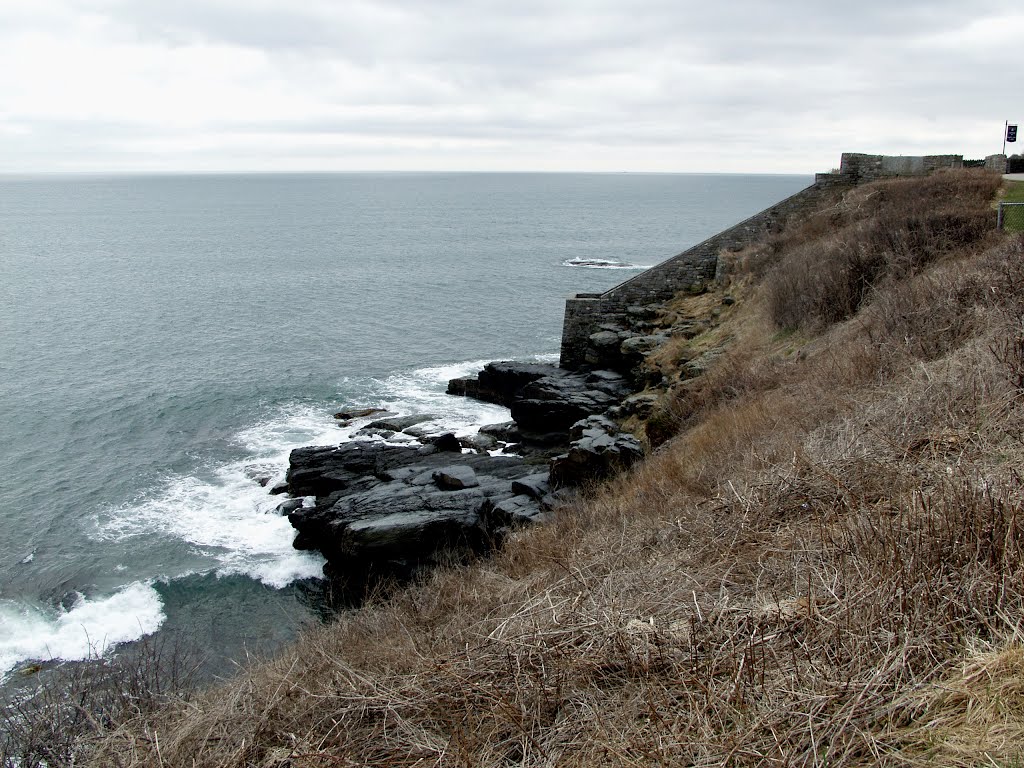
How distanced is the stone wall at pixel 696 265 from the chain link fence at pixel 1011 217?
1124 cm

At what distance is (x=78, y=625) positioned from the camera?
56.3ft

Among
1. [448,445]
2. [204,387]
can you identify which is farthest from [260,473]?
[204,387]

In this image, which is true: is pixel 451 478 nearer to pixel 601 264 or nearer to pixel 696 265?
pixel 696 265

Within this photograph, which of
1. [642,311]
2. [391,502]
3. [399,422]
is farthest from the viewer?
[642,311]

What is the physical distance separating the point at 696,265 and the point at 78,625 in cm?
2248

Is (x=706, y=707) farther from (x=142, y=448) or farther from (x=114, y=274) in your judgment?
(x=114, y=274)

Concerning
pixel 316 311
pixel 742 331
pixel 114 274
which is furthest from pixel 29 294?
pixel 742 331

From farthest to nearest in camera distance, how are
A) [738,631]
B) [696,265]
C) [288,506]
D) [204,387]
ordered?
[204,387]
[696,265]
[288,506]
[738,631]

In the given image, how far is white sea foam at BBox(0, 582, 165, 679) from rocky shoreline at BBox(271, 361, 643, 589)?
3.82 metres

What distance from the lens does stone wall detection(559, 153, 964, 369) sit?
92.0 feet

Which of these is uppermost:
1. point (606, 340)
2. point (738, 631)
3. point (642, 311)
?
point (642, 311)

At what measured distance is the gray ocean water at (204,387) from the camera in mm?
18359

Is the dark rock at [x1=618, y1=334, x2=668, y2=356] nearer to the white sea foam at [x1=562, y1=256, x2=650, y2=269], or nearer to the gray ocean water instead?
the gray ocean water

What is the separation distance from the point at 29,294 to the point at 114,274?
32.2 ft
